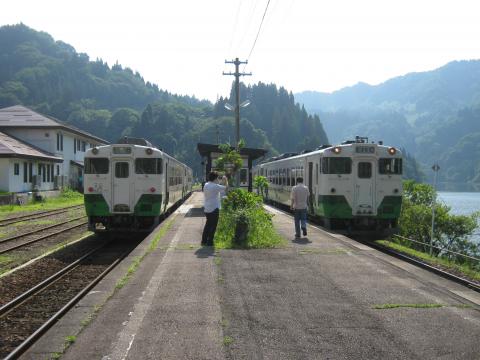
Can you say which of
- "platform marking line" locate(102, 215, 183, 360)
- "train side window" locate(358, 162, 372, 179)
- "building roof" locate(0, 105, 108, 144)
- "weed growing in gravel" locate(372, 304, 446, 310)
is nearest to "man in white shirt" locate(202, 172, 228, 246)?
"platform marking line" locate(102, 215, 183, 360)

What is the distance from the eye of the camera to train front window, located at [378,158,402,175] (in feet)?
54.6

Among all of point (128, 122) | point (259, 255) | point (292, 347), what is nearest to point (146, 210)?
point (259, 255)

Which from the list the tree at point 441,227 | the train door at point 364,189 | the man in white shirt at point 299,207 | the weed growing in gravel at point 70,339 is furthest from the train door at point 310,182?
the weed growing in gravel at point 70,339

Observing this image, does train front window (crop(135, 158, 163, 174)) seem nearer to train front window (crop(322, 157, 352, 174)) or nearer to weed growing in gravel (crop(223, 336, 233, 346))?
train front window (crop(322, 157, 352, 174))

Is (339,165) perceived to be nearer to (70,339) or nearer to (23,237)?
(23,237)

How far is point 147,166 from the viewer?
53.4 ft

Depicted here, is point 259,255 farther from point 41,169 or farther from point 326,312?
point 41,169

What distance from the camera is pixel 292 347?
546cm

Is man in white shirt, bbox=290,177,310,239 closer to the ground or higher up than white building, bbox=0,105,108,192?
closer to the ground

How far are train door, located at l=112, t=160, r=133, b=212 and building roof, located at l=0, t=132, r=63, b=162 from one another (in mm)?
19318

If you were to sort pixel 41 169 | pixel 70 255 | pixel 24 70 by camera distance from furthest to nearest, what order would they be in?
pixel 24 70, pixel 41 169, pixel 70 255

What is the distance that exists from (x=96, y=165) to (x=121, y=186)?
38.2 inches

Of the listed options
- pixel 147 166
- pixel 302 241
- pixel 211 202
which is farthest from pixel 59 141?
pixel 211 202

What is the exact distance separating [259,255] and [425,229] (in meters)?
18.4
